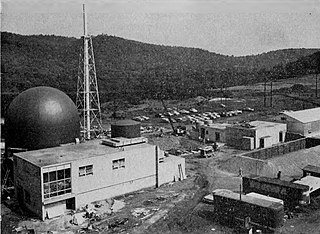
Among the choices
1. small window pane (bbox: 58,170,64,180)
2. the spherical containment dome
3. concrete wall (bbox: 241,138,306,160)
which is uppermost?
the spherical containment dome

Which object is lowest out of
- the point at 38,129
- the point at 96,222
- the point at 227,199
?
the point at 96,222

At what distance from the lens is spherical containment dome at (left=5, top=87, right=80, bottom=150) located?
2389 centimetres

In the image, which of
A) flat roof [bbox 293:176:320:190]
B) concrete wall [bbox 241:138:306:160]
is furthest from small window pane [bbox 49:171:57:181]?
concrete wall [bbox 241:138:306:160]

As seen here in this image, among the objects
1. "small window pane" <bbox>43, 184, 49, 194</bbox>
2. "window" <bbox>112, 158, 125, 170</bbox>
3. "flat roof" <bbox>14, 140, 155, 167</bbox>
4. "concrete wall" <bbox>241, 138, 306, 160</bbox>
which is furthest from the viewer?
"concrete wall" <bbox>241, 138, 306, 160</bbox>

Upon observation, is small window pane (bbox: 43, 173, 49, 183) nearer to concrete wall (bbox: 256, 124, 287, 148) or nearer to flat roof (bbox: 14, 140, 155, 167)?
flat roof (bbox: 14, 140, 155, 167)

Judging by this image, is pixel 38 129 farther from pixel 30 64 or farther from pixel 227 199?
pixel 30 64

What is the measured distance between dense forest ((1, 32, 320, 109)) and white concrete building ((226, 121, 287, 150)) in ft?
123

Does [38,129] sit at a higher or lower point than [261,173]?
higher

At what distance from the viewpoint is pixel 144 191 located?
24.1 meters

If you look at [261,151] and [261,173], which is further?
[261,151]

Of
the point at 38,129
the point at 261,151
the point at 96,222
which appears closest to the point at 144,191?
the point at 96,222

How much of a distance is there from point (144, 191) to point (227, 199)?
659cm

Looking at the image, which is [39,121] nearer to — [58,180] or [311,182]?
[58,180]

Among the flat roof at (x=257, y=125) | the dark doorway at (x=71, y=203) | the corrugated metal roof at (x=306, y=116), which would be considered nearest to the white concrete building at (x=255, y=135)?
the flat roof at (x=257, y=125)
